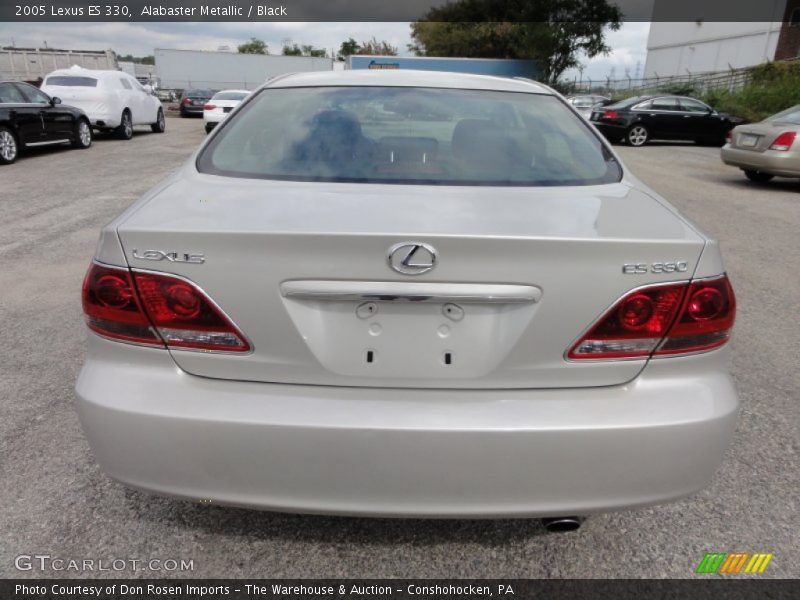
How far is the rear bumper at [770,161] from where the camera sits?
9.61 m

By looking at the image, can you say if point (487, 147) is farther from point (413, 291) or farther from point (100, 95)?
point (100, 95)

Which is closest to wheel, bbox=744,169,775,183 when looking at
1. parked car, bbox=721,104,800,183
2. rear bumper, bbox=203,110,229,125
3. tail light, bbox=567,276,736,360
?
parked car, bbox=721,104,800,183

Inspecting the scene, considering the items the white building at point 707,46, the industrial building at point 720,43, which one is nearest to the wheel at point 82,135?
the industrial building at point 720,43

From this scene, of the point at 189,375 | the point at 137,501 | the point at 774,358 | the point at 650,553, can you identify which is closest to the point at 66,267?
the point at 137,501

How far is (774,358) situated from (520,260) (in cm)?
296

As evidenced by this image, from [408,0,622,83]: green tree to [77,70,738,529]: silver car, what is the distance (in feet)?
150

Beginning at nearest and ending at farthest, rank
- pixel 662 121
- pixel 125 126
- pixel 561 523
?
1. pixel 561 523
2. pixel 125 126
3. pixel 662 121

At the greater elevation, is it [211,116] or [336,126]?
[336,126]

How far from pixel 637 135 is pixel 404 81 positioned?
16884mm

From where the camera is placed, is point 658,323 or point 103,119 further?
point 103,119

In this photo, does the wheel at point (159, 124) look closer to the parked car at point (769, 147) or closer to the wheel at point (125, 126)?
the wheel at point (125, 126)

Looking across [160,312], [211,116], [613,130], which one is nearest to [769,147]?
[613,130]

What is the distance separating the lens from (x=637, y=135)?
17.9 meters

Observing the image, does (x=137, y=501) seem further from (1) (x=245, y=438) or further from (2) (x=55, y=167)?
(2) (x=55, y=167)
